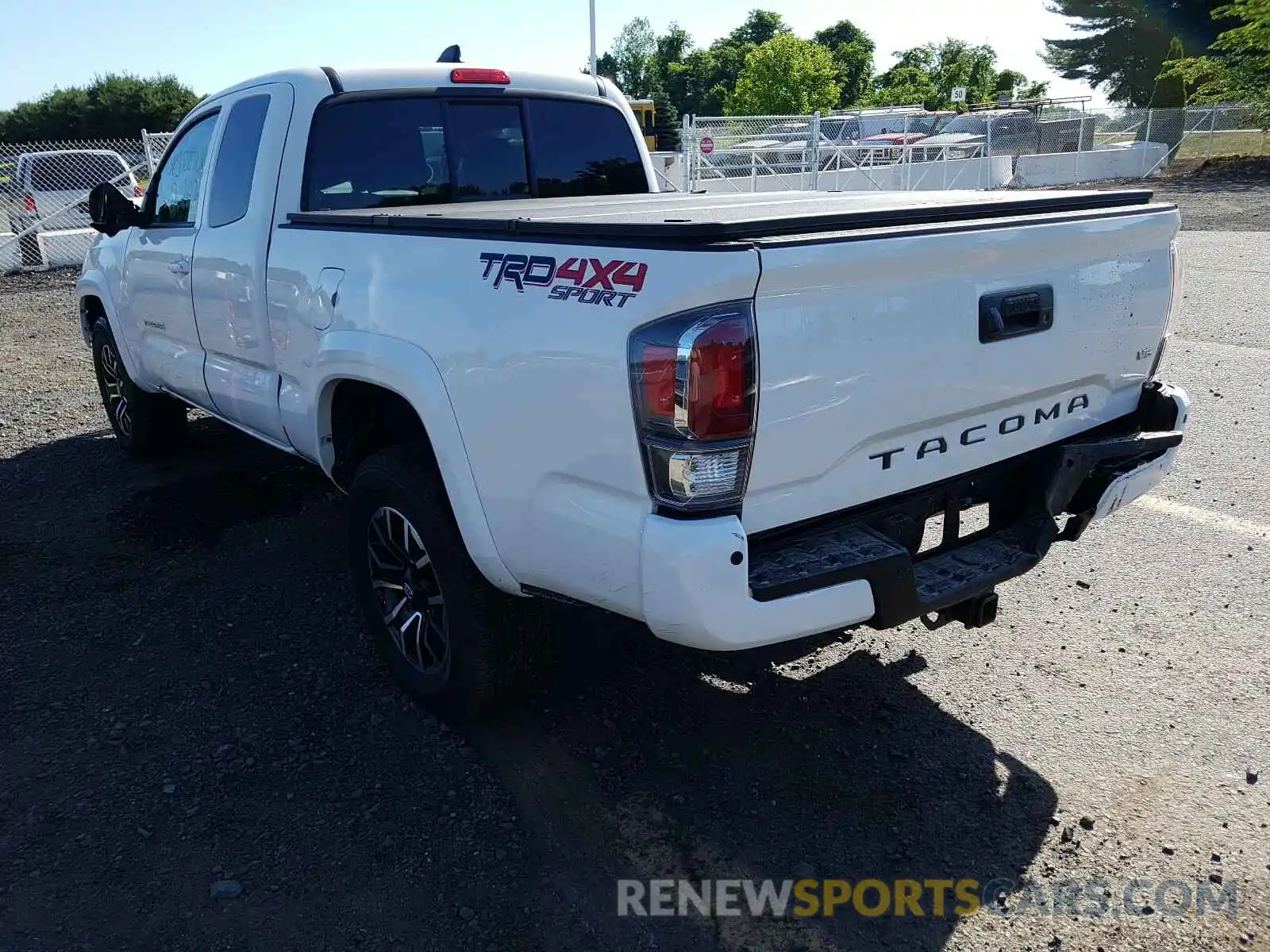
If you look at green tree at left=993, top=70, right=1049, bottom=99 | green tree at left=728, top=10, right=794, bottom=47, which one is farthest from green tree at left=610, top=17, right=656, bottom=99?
green tree at left=993, top=70, right=1049, bottom=99

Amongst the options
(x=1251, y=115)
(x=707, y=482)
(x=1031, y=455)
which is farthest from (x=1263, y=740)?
(x=1251, y=115)

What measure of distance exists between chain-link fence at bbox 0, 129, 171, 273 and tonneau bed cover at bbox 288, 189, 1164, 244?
14037 millimetres

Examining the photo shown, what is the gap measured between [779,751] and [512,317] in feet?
5.28

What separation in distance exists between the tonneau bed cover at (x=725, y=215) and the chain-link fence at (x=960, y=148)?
45.0 feet

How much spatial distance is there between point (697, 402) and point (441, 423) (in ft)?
3.03

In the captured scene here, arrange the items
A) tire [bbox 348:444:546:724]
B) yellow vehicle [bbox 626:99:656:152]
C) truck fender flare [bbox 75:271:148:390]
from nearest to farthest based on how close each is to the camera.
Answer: tire [bbox 348:444:546:724], truck fender flare [bbox 75:271:148:390], yellow vehicle [bbox 626:99:656:152]

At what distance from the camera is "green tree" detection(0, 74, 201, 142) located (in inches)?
1869

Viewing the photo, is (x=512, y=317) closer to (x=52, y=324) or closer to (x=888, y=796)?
(x=888, y=796)

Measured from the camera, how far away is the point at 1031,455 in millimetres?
3070

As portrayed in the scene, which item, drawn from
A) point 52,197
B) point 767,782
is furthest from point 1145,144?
point 767,782

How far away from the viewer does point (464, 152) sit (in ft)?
14.8

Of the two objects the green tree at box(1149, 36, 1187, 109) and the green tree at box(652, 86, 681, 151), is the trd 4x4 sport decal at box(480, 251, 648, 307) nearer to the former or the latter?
the green tree at box(652, 86, 681, 151)

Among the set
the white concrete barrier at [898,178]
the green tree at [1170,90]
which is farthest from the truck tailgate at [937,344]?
the green tree at [1170,90]

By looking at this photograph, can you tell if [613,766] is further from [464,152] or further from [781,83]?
[781,83]
